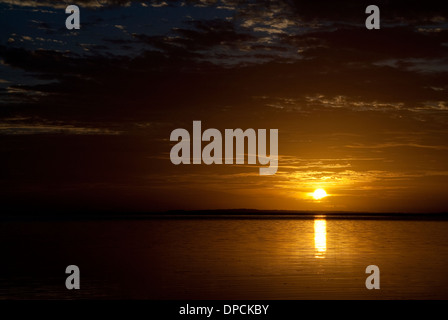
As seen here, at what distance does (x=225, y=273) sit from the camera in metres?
27.5
